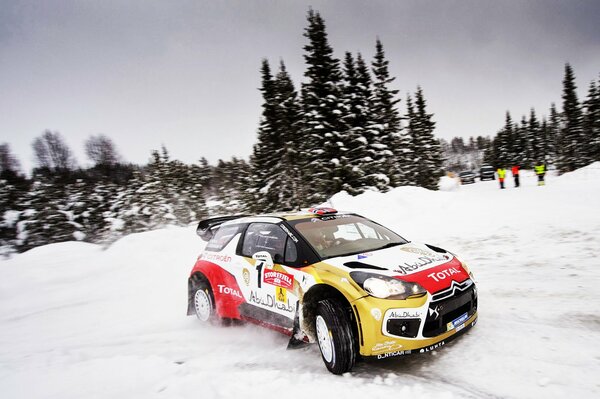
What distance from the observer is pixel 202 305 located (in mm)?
5777

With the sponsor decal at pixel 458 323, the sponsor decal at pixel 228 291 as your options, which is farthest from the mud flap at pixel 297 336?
the sponsor decal at pixel 458 323

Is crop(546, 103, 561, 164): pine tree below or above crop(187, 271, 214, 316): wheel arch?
above

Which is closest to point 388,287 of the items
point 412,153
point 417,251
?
point 417,251

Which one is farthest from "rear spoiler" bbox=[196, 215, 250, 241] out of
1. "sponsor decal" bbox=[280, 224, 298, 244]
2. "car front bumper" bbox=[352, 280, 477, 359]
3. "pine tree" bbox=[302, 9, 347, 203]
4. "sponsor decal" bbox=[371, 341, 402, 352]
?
"pine tree" bbox=[302, 9, 347, 203]

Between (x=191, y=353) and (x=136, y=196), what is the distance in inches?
1405

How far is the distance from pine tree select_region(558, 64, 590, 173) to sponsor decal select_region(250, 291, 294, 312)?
173 ft

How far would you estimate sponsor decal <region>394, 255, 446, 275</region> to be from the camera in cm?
359

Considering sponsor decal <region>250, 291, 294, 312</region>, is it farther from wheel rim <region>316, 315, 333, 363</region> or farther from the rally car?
wheel rim <region>316, 315, 333, 363</region>

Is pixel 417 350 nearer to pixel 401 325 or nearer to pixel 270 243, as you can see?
pixel 401 325

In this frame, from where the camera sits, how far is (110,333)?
603 centimetres

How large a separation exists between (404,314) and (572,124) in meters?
55.0

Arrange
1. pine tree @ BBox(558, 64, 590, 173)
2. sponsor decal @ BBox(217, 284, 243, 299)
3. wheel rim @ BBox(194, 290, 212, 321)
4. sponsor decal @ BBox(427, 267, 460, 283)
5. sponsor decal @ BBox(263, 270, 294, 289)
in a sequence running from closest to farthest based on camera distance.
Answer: sponsor decal @ BBox(427, 267, 460, 283) < sponsor decal @ BBox(263, 270, 294, 289) < sponsor decal @ BBox(217, 284, 243, 299) < wheel rim @ BBox(194, 290, 212, 321) < pine tree @ BBox(558, 64, 590, 173)

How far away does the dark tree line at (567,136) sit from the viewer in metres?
41.1

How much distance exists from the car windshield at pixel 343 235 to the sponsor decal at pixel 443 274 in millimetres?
905
